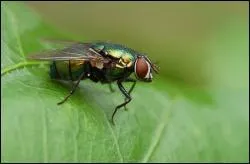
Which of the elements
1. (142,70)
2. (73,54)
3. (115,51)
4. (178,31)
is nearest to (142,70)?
(142,70)

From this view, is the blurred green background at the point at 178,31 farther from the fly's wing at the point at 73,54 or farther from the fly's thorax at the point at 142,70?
the fly's wing at the point at 73,54

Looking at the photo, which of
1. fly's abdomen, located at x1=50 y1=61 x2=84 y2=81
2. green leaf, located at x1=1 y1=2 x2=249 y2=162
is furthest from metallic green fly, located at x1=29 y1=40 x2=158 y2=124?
green leaf, located at x1=1 y1=2 x2=249 y2=162

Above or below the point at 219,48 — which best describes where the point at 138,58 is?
above

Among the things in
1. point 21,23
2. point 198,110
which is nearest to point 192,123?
point 198,110

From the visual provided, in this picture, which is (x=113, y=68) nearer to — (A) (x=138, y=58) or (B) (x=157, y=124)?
(A) (x=138, y=58)

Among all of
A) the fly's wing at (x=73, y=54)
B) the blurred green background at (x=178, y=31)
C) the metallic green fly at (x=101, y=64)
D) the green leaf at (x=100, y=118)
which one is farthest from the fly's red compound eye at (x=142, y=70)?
the blurred green background at (x=178, y=31)

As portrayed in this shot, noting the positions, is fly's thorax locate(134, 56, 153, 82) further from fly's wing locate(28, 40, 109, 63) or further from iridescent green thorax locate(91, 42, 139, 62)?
fly's wing locate(28, 40, 109, 63)
